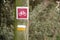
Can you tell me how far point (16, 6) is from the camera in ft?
20.4

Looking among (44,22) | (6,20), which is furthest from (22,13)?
(44,22)

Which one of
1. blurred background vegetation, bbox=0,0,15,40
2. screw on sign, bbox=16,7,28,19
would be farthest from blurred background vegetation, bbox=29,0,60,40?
screw on sign, bbox=16,7,28,19

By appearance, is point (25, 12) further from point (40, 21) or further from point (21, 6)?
point (40, 21)

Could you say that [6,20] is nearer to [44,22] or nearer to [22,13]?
[44,22]

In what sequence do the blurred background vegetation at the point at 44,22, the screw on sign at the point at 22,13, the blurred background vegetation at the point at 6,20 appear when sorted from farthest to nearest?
the blurred background vegetation at the point at 44,22
the blurred background vegetation at the point at 6,20
the screw on sign at the point at 22,13

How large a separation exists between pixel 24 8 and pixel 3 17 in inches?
170

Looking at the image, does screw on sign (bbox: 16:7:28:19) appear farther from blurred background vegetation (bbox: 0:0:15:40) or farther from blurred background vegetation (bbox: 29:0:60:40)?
blurred background vegetation (bbox: 29:0:60:40)

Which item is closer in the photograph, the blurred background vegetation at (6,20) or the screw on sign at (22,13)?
the screw on sign at (22,13)

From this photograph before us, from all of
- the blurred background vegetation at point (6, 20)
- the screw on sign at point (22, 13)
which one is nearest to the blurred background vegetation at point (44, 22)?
the blurred background vegetation at point (6, 20)

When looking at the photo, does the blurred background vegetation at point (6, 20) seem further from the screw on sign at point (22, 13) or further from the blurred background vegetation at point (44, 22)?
the screw on sign at point (22, 13)

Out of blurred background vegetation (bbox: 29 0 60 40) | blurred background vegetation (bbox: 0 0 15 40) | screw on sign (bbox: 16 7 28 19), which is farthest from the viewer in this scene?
blurred background vegetation (bbox: 29 0 60 40)

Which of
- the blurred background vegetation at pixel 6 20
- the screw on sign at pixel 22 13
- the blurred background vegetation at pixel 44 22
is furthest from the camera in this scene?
the blurred background vegetation at pixel 44 22

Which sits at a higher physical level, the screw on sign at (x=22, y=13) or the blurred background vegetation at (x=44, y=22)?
the screw on sign at (x=22, y=13)

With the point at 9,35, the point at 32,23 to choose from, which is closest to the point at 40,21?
the point at 32,23
